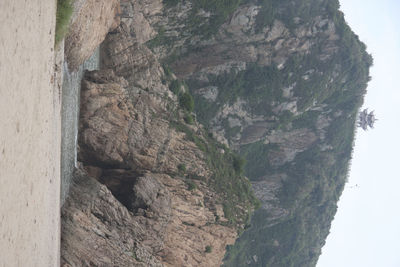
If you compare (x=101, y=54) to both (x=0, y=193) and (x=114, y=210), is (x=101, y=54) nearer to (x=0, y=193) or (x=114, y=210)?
(x=114, y=210)

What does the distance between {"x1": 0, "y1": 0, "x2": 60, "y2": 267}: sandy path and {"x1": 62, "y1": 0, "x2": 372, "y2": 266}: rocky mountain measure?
8.67m

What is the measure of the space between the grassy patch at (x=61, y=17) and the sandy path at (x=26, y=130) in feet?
→ 6.65

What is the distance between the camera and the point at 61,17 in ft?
49.6

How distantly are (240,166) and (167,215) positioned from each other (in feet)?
54.6

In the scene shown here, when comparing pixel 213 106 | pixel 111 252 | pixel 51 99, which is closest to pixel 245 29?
pixel 213 106

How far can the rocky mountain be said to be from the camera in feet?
84.1

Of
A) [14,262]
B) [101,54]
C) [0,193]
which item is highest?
[101,54]

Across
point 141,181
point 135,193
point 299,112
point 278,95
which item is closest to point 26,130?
point 135,193

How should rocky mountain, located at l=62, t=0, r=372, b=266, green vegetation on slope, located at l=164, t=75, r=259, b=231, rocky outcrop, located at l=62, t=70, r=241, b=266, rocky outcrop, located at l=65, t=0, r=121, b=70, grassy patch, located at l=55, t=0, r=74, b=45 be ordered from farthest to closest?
1. green vegetation on slope, located at l=164, t=75, r=259, b=231
2. rocky mountain, located at l=62, t=0, r=372, b=266
3. rocky outcrop, located at l=62, t=70, r=241, b=266
4. rocky outcrop, located at l=65, t=0, r=121, b=70
5. grassy patch, located at l=55, t=0, r=74, b=45

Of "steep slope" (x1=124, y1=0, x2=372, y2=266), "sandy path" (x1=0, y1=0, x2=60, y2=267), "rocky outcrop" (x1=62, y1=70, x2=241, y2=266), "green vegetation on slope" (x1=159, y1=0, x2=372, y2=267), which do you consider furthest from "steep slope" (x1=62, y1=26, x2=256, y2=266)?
"green vegetation on slope" (x1=159, y1=0, x2=372, y2=267)

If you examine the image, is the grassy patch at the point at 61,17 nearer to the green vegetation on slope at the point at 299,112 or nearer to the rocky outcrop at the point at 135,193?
the rocky outcrop at the point at 135,193

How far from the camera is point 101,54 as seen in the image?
31891 mm

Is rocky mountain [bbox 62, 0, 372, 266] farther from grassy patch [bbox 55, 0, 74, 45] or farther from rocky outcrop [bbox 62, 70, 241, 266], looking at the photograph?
grassy patch [bbox 55, 0, 74, 45]

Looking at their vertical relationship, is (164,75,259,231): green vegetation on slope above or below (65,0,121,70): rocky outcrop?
below
